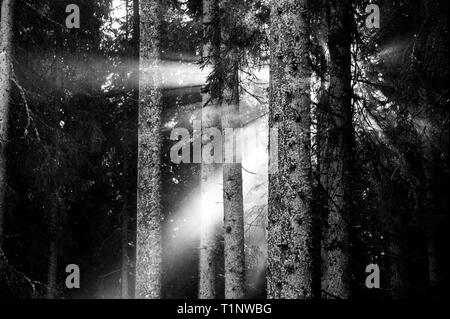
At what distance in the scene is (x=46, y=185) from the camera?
10.4 m

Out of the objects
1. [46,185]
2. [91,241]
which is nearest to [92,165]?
[46,185]

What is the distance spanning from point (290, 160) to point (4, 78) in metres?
6.51

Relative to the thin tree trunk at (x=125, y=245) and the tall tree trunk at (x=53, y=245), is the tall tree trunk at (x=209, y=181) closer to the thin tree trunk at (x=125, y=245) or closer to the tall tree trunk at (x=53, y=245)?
the tall tree trunk at (x=53, y=245)

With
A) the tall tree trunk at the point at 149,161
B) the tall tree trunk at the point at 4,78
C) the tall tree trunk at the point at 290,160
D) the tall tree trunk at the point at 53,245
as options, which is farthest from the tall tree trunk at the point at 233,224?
the tall tree trunk at the point at 53,245

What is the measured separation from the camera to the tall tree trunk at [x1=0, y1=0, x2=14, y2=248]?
23.2 ft

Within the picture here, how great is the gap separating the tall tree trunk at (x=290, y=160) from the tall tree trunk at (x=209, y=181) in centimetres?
368

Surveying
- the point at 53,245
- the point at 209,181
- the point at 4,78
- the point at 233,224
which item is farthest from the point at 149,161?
the point at 53,245

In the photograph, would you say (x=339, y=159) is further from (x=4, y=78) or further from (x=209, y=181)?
(x=4, y=78)

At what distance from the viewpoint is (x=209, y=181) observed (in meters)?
8.71

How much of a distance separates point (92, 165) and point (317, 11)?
9.50 meters

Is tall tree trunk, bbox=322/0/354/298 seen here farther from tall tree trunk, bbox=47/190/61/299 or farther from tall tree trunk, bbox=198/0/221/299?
tall tree trunk, bbox=47/190/61/299

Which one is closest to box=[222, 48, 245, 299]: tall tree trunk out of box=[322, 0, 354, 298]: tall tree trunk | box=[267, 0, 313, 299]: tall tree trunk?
box=[322, 0, 354, 298]: tall tree trunk

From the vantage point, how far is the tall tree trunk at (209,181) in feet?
25.5
